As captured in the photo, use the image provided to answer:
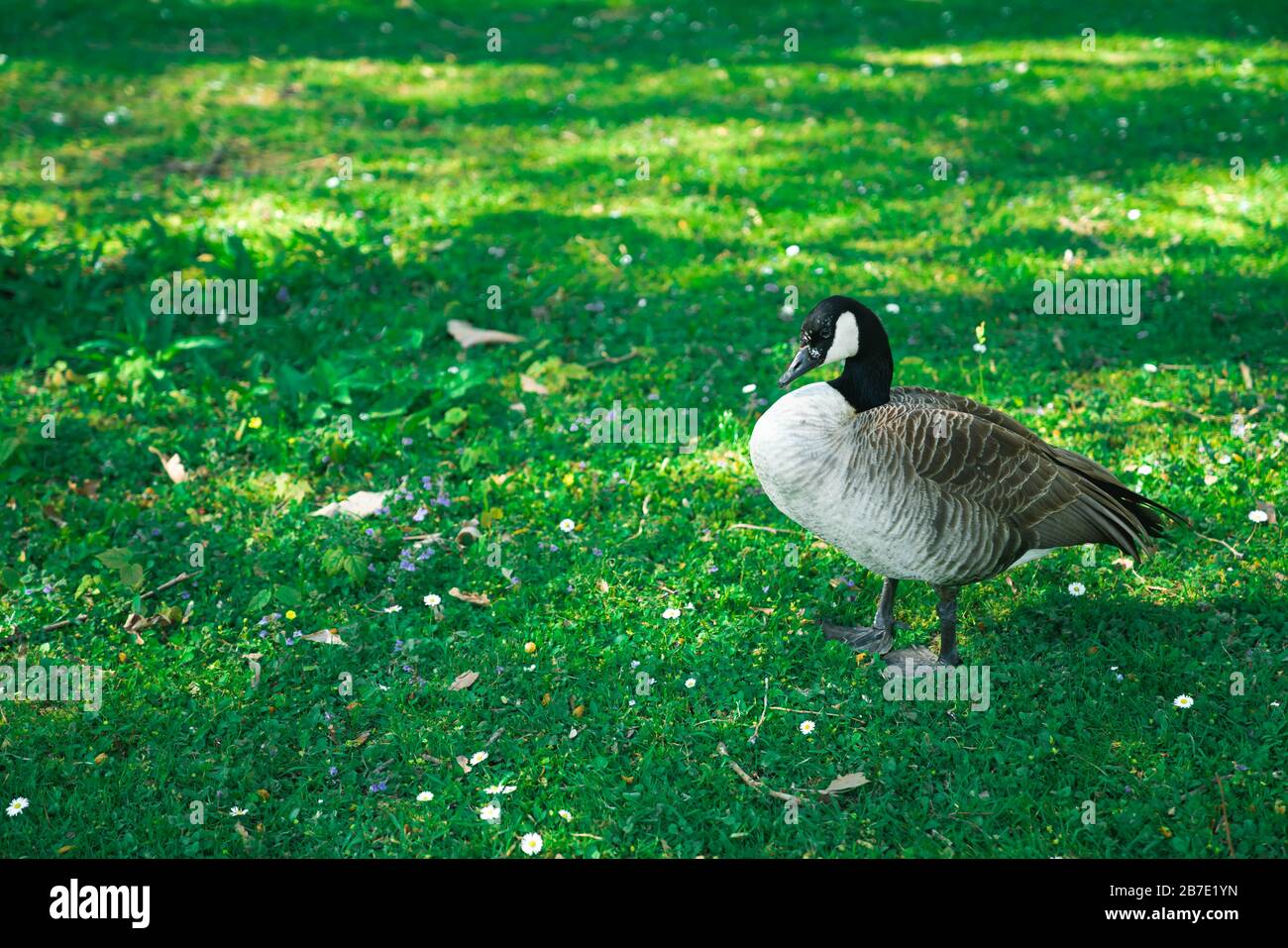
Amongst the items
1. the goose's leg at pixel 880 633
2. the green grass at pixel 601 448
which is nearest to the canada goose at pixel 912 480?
the goose's leg at pixel 880 633

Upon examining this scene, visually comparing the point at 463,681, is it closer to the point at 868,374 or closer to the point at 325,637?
the point at 325,637

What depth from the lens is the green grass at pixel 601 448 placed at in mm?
4551

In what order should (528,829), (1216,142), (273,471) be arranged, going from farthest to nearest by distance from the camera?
(1216,142) < (273,471) < (528,829)

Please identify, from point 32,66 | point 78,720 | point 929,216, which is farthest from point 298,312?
point 32,66

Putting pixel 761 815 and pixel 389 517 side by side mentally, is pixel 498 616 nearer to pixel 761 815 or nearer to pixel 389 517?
pixel 389 517

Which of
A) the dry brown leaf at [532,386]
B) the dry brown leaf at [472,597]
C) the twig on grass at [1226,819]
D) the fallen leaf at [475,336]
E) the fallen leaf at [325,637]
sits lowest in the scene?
the twig on grass at [1226,819]

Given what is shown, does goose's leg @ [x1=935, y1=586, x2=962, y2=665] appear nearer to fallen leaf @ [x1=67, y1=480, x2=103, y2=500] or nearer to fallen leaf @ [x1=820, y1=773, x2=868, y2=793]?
fallen leaf @ [x1=820, y1=773, x2=868, y2=793]

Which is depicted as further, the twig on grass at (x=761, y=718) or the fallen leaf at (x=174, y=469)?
the fallen leaf at (x=174, y=469)

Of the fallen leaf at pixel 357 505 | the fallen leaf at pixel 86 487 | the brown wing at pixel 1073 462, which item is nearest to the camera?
the brown wing at pixel 1073 462

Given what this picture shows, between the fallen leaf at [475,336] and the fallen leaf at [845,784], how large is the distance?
4297mm

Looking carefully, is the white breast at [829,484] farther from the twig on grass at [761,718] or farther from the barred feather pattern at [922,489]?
the twig on grass at [761,718]

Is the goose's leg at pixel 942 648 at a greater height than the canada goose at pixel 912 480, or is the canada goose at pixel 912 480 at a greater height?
the canada goose at pixel 912 480

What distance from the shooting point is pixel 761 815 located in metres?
4.41

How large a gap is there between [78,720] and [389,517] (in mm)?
1880
